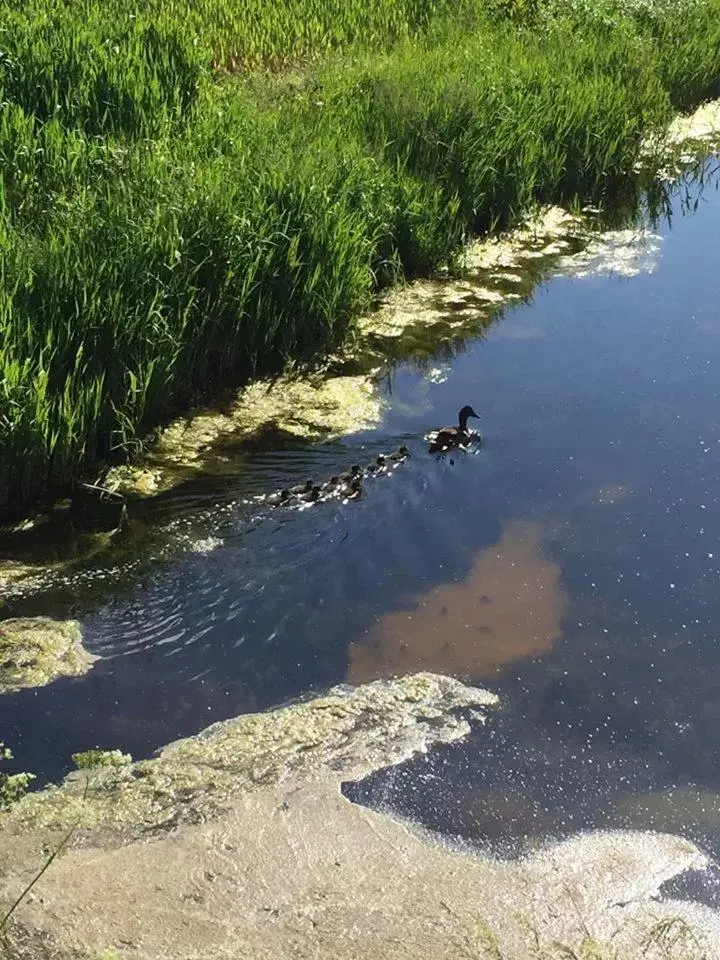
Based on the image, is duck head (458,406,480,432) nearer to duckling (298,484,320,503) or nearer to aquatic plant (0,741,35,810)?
duckling (298,484,320,503)

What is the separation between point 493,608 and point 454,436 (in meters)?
1.32

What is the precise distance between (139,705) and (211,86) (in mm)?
6233

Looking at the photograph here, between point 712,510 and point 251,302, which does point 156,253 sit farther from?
point 712,510

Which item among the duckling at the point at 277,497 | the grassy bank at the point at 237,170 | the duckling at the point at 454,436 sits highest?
the grassy bank at the point at 237,170

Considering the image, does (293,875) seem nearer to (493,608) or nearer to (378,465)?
(493,608)

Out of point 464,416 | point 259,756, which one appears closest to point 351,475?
point 464,416

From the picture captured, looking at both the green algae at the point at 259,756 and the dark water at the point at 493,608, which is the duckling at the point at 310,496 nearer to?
the dark water at the point at 493,608

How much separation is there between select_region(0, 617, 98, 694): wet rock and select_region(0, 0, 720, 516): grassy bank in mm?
902

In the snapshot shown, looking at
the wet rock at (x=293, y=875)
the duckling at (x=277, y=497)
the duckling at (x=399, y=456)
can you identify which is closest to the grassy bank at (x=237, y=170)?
the duckling at (x=277, y=497)

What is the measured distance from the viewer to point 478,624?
14.8 ft

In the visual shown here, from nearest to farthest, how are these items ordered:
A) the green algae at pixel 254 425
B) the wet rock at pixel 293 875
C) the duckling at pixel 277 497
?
the wet rock at pixel 293 875 < the duckling at pixel 277 497 < the green algae at pixel 254 425

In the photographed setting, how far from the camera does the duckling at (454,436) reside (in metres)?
5.67

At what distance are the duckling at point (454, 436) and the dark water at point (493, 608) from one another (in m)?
0.08

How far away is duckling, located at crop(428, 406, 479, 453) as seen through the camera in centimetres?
567
